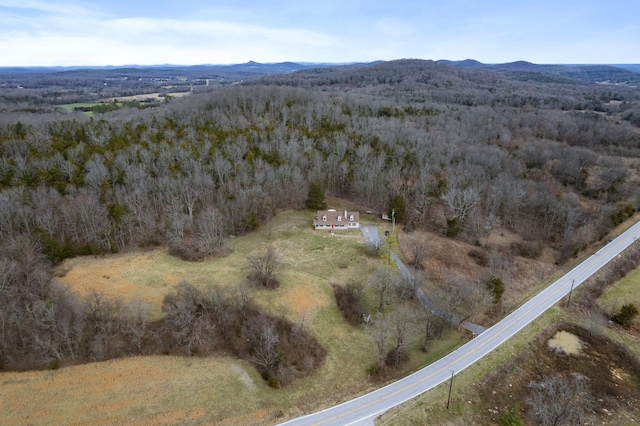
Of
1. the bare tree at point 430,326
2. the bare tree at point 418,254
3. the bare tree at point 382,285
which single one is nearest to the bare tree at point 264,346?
the bare tree at point 382,285

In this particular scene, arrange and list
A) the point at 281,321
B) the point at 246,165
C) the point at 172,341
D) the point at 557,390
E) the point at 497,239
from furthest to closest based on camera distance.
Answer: the point at 246,165
the point at 497,239
the point at 281,321
the point at 172,341
the point at 557,390

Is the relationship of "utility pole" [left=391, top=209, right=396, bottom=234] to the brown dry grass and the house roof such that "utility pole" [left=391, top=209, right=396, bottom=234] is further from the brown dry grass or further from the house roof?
the house roof

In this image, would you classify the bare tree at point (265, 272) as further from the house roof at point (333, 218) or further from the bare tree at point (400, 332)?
the house roof at point (333, 218)

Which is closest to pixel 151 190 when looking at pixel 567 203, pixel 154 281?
pixel 154 281

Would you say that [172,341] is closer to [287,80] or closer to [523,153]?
[523,153]

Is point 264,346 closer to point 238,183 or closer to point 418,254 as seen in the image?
point 418,254

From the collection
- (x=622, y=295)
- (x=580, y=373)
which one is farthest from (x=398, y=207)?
(x=580, y=373)
